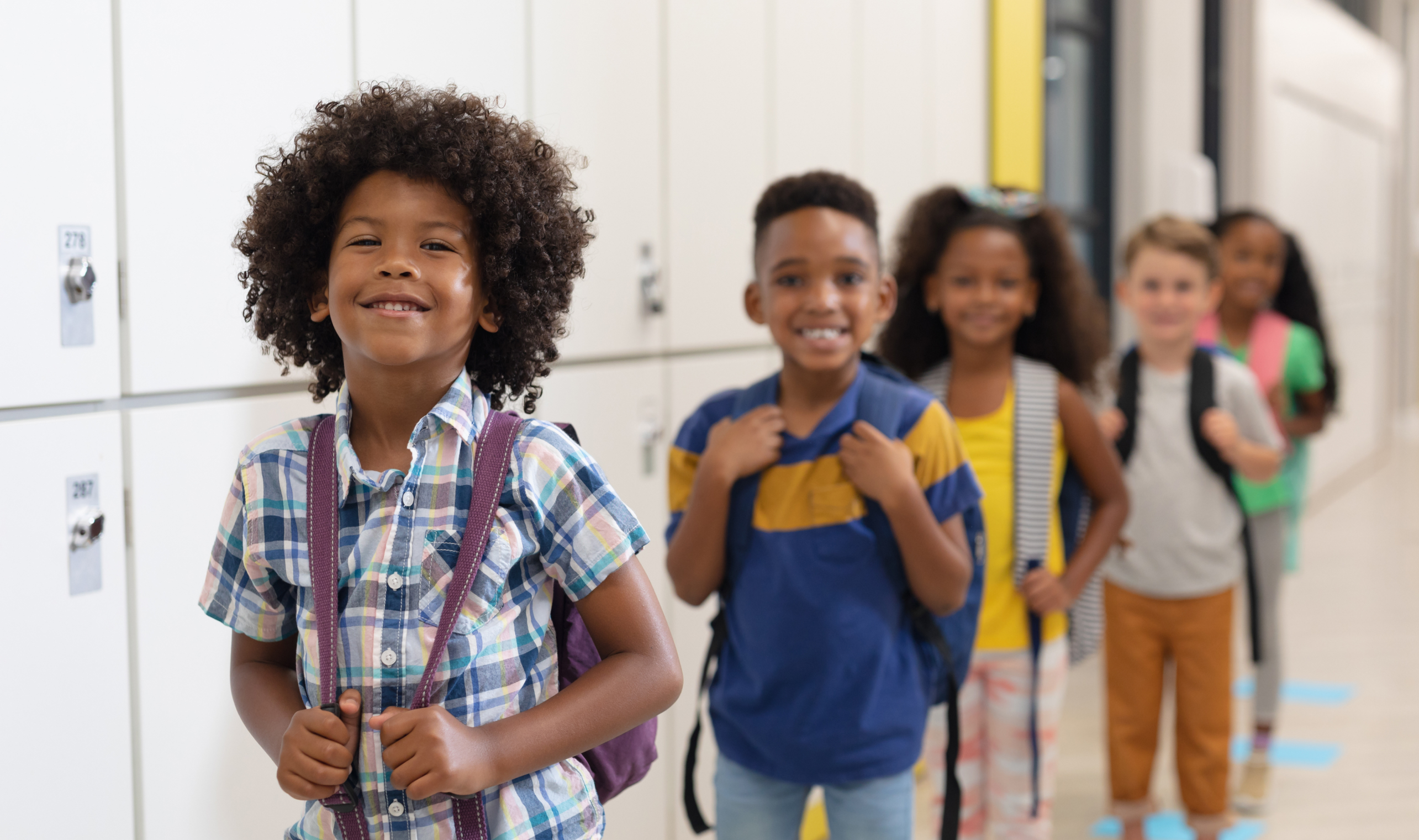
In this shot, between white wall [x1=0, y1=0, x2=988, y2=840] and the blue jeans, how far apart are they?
0.55 meters

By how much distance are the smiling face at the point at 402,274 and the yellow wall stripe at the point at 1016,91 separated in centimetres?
318

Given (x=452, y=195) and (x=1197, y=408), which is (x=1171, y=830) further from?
(x=452, y=195)

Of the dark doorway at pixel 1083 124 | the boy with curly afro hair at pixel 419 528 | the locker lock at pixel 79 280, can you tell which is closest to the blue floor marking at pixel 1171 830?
the boy with curly afro hair at pixel 419 528

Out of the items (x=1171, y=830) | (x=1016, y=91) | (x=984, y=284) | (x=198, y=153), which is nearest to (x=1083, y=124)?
(x=1016, y=91)

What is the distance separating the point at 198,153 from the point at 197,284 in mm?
165

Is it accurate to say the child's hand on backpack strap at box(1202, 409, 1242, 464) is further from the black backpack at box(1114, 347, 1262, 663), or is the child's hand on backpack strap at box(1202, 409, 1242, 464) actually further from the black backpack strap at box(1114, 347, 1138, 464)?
the black backpack strap at box(1114, 347, 1138, 464)

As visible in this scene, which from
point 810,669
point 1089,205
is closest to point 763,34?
point 810,669

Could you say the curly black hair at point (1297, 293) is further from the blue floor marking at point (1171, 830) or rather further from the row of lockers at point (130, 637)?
the row of lockers at point (130, 637)

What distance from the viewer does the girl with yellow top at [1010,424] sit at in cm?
237

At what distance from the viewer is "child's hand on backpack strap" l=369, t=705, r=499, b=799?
40.7 inches

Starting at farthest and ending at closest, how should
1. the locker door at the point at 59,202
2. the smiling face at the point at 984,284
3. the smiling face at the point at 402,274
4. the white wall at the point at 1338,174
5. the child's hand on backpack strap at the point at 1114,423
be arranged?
1. the white wall at the point at 1338,174
2. the child's hand on backpack strap at the point at 1114,423
3. the smiling face at the point at 984,284
4. the locker door at the point at 59,202
5. the smiling face at the point at 402,274

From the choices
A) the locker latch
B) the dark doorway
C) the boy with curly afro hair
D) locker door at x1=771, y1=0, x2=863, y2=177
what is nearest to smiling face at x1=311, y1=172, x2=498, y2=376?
the boy with curly afro hair

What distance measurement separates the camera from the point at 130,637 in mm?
1582

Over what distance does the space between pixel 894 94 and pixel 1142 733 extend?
179 cm
